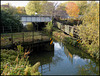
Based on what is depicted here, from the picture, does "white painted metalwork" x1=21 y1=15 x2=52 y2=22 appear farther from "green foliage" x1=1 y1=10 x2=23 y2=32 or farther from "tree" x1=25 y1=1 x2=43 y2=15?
"tree" x1=25 y1=1 x2=43 y2=15

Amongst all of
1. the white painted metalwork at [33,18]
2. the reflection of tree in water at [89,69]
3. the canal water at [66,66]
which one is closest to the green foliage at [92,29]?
the canal water at [66,66]

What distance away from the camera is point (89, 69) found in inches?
344

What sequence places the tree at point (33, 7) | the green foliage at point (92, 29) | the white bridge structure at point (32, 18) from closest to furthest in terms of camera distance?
the green foliage at point (92, 29), the white bridge structure at point (32, 18), the tree at point (33, 7)

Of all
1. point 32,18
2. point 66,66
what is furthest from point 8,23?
point 66,66

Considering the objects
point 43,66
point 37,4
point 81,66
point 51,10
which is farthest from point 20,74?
point 37,4

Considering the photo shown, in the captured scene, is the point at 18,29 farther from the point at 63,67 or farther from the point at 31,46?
the point at 63,67

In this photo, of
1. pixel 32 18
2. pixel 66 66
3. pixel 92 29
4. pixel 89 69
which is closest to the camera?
pixel 89 69

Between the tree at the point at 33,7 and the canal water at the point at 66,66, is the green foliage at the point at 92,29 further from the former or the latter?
the tree at the point at 33,7

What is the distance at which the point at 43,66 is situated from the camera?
29.8 ft

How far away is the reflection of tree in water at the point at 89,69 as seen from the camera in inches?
320

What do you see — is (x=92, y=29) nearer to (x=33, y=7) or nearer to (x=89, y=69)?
(x=89, y=69)

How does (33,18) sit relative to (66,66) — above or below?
above

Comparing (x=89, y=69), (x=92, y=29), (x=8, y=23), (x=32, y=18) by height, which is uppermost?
(x=32, y=18)

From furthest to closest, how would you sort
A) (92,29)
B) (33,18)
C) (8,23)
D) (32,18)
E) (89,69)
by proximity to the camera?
(33,18)
(32,18)
(8,23)
(92,29)
(89,69)
